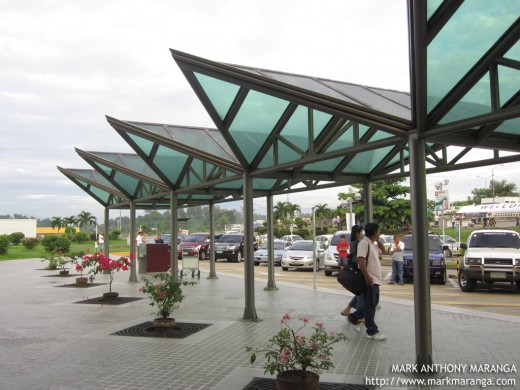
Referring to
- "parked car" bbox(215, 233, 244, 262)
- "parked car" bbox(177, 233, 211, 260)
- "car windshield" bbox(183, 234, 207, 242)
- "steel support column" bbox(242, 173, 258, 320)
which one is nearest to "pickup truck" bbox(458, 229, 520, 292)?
"steel support column" bbox(242, 173, 258, 320)

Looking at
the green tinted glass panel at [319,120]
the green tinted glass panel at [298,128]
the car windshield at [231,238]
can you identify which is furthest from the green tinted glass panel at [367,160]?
the car windshield at [231,238]

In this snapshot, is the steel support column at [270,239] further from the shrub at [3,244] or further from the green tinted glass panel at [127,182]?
the shrub at [3,244]

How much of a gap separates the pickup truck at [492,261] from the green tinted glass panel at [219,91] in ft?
29.3

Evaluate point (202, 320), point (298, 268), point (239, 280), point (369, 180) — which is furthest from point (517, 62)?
point (298, 268)

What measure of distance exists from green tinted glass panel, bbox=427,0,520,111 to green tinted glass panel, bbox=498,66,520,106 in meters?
0.38

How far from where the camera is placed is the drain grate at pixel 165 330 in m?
8.47

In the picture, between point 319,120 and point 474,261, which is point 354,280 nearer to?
point 319,120

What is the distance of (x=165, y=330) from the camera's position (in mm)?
8766

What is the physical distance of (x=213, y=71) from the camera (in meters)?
7.95

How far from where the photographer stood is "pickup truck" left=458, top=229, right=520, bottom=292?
13414mm

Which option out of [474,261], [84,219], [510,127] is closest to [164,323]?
[510,127]

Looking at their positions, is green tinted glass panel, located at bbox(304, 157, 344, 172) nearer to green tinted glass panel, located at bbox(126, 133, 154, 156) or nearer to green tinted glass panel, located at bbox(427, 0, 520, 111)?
green tinted glass panel, located at bbox(427, 0, 520, 111)

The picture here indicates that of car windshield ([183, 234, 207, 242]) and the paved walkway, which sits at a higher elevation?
car windshield ([183, 234, 207, 242])

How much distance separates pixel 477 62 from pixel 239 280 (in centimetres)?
1387
